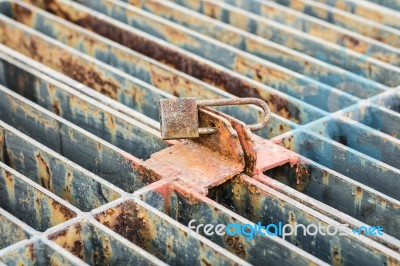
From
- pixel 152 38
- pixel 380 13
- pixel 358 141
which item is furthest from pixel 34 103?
pixel 380 13

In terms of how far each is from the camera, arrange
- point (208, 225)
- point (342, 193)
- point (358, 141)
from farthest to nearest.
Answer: point (358, 141)
point (342, 193)
point (208, 225)

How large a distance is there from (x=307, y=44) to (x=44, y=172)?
300 cm

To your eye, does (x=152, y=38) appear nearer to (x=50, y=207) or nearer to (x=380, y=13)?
(x=380, y=13)

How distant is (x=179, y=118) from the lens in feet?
17.8

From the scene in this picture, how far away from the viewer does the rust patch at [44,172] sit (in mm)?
5871

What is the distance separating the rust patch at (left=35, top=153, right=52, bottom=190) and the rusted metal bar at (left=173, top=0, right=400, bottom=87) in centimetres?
298

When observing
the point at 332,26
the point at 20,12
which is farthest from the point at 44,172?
the point at 332,26

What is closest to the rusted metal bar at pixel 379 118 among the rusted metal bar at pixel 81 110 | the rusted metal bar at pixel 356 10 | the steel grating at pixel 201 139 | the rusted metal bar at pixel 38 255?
the steel grating at pixel 201 139

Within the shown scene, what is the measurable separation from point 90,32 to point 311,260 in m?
4.11

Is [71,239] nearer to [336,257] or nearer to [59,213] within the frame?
[59,213]

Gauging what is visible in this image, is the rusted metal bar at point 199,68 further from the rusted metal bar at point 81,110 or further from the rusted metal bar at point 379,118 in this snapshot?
the rusted metal bar at point 81,110

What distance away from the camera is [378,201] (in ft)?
17.4

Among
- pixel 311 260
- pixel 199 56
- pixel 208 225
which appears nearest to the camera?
pixel 311 260

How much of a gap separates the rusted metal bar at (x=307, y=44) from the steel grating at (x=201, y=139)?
0.04ft
